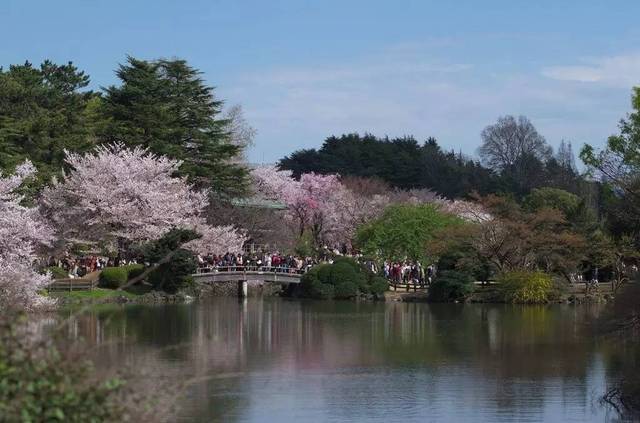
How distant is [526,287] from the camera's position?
1788 inches

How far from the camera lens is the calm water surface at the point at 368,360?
62.2ft

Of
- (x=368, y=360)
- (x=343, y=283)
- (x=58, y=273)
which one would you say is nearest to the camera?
(x=368, y=360)

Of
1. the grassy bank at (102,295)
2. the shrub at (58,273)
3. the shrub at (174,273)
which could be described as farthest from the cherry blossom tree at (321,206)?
the shrub at (58,273)

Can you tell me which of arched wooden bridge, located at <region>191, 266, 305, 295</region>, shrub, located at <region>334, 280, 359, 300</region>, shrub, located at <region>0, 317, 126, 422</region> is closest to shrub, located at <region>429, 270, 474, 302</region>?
shrub, located at <region>334, 280, 359, 300</region>

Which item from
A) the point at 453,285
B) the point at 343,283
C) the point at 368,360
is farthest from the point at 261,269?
the point at 368,360

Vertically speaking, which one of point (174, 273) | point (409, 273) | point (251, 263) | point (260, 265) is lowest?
point (409, 273)

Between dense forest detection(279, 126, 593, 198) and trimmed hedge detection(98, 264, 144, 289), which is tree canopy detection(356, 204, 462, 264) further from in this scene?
dense forest detection(279, 126, 593, 198)

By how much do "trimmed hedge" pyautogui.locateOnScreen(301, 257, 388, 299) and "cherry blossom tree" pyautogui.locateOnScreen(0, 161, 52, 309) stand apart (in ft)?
38.3

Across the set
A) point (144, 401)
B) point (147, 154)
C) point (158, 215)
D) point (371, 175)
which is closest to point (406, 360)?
point (144, 401)

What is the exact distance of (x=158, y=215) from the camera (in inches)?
1940

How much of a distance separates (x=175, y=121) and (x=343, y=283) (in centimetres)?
1250

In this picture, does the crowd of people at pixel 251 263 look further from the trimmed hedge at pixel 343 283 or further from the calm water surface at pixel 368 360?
the calm water surface at pixel 368 360

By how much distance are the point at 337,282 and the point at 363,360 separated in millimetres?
21990

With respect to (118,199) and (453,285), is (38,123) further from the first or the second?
(453,285)
